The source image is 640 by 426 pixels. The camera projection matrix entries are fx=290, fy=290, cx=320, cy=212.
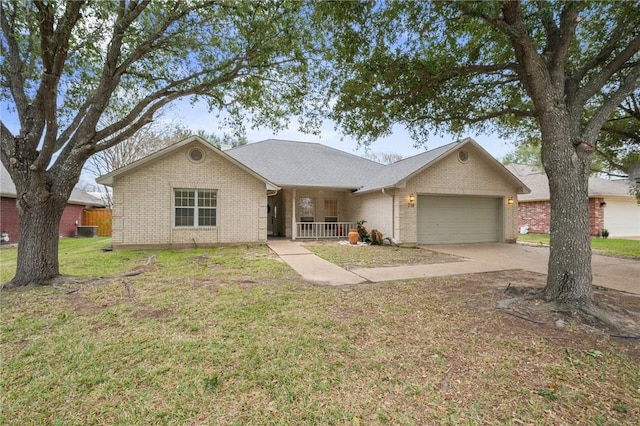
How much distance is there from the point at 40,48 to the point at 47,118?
1276 millimetres

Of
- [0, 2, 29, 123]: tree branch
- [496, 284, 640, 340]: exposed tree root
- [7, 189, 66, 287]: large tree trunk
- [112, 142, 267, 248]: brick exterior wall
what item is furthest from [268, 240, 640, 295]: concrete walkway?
[0, 2, 29, 123]: tree branch

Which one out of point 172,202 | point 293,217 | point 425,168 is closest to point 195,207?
point 172,202

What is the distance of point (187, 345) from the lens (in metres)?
3.32

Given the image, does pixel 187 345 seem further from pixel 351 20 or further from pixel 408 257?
pixel 408 257

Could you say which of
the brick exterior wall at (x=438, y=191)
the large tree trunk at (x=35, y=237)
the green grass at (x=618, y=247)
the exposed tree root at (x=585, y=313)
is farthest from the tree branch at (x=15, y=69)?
the green grass at (x=618, y=247)

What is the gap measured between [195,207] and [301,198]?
19.0 ft

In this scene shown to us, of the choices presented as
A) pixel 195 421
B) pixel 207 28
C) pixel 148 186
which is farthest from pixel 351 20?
pixel 148 186

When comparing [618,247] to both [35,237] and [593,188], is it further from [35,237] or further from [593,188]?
[35,237]

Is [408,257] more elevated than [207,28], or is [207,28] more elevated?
[207,28]

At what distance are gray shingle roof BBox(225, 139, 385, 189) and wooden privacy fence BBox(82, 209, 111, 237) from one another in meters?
10.7

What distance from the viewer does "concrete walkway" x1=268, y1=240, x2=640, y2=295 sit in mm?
6484

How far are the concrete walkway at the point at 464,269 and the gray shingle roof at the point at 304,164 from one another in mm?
5450

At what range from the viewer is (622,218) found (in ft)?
64.3

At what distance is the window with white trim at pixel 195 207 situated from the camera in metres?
11.8
